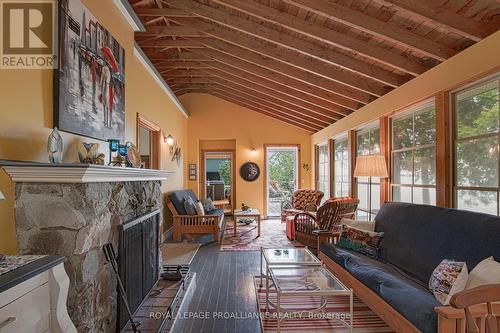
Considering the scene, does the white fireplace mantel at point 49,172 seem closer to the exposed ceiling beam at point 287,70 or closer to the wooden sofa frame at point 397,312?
the wooden sofa frame at point 397,312

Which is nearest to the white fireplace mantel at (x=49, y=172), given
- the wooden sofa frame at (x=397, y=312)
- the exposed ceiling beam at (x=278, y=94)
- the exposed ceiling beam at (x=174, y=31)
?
the wooden sofa frame at (x=397, y=312)

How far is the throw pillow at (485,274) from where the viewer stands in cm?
173

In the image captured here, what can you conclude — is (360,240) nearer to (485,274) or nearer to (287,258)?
(287,258)

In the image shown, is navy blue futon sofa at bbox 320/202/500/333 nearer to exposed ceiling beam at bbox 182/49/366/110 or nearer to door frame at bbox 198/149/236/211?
exposed ceiling beam at bbox 182/49/366/110

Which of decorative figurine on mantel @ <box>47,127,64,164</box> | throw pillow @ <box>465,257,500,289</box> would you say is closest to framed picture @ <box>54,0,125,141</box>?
decorative figurine on mantel @ <box>47,127,64,164</box>

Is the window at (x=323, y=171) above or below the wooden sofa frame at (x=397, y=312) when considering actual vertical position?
above

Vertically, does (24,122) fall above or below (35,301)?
above

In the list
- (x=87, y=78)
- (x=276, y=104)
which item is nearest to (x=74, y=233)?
(x=87, y=78)

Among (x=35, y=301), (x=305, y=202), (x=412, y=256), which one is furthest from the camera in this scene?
(x=305, y=202)

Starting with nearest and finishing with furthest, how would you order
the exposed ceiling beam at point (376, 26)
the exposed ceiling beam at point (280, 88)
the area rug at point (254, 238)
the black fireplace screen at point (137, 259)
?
the black fireplace screen at point (137, 259), the exposed ceiling beam at point (376, 26), the area rug at point (254, 238), the exposed ceiling beam at point (280, 88)

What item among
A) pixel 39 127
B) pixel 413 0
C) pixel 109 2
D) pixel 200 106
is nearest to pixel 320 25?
pixel 413 0

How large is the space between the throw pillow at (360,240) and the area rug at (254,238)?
69.8 inches

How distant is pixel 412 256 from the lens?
2.64m

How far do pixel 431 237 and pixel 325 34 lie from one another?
2.37 metres
